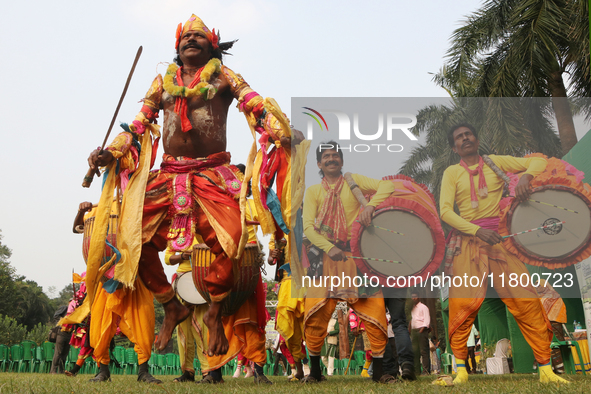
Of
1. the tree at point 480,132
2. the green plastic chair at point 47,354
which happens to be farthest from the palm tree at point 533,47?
the green plastic chair at point 47,354

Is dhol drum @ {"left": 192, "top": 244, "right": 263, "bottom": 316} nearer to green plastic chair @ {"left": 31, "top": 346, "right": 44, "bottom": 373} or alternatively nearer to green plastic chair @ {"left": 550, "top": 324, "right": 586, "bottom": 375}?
green plastic chair @ {"left": 550, "top": 324, "right": 586, "bottom": 375}

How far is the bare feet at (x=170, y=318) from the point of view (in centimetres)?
498

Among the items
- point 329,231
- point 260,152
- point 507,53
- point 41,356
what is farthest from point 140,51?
point 507,53

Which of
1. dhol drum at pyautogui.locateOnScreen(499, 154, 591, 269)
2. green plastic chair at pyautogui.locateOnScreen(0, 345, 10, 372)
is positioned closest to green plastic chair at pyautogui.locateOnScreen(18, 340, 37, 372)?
green plastic chair at pyautogui.locateOnScreen(0, 345, 10, 372)

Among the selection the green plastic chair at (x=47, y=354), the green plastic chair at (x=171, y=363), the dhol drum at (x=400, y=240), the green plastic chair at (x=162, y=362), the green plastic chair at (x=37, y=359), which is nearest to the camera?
the dhol drum at (x=400, y=240)

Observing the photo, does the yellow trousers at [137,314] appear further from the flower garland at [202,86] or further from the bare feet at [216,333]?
the flower garland at [202,86]

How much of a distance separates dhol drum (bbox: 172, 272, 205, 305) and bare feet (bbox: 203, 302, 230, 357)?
78.8 inches

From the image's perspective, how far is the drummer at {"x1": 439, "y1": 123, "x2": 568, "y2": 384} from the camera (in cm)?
Result: 502

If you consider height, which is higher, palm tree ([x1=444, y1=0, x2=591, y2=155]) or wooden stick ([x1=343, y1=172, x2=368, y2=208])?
palm tree ([x1=444, y1=0, x2=591, y2=155])

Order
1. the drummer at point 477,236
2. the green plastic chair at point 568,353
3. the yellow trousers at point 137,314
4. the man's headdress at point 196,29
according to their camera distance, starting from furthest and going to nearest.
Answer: the green plastic chair at point 568,353 < the man's headdress at point 196,29 < the yellow trousers at point 137,314 < the drummer at point 477,236

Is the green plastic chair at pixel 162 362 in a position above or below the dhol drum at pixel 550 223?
below

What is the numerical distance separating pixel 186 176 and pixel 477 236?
9.01 feet

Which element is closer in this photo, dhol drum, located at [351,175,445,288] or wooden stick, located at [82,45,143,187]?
wooden stick, located at [82,45,143,187]

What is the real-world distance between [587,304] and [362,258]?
3223 mm
